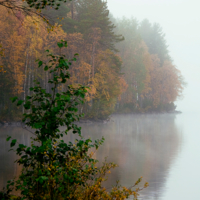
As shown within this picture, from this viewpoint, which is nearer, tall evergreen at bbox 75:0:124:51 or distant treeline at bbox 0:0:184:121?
distant treeline at bbox 0:0:184:121

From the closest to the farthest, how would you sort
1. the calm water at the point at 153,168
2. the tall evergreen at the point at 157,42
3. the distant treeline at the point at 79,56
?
1. the calm water at the point at 153,168
2. the distant treeline at the point at 79,56
3. the tall evergreen at the point at 157,42

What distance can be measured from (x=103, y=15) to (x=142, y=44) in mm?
22040

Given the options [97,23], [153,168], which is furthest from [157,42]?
[153,168]

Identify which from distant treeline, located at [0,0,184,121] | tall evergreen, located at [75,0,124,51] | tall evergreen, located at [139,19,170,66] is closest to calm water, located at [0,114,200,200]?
distant treeline, located at [0,0,184,121]

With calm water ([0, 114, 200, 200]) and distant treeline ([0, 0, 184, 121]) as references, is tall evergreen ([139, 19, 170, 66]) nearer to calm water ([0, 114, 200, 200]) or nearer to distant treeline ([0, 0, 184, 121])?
distant treeline ([0, 0, 184, 121])

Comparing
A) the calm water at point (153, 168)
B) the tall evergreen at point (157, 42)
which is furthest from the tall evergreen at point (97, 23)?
the tall evergreen at point (157, 42)

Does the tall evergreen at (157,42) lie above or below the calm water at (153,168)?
above

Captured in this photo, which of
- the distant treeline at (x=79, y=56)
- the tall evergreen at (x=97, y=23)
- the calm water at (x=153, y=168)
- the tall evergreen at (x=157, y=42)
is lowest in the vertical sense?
the calm water at (x=153, y=168)

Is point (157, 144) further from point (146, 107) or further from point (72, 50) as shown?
point (146, 107)

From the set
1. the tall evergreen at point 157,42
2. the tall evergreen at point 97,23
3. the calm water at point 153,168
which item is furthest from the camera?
the tall evergreen at point 157,42

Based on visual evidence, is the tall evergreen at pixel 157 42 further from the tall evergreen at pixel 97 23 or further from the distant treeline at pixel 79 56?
the tall evergreen at pixel 97 23

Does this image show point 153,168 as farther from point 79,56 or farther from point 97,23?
point 97,23

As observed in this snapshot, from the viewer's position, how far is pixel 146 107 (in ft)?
146

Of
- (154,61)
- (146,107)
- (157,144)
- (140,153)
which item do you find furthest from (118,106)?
(140,153)
